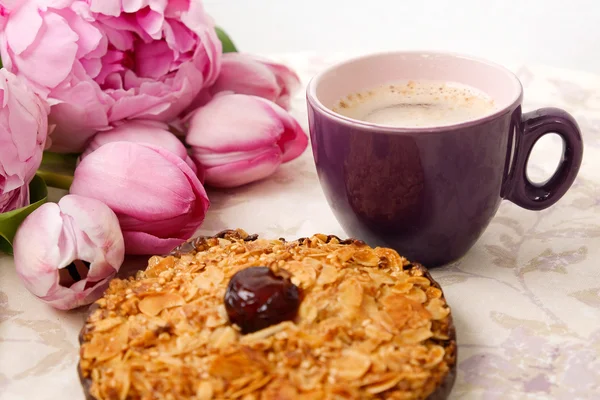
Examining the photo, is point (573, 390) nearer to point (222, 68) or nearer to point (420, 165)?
point (420, 165)

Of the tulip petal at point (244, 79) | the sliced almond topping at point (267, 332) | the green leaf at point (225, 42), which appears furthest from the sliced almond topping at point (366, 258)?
the green leaf at point (225, 42)

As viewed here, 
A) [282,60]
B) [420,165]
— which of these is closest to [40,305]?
[420,165]

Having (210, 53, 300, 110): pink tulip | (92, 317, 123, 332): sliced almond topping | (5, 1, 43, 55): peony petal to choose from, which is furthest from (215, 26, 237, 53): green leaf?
(92, 317, 123, 332): sliced almond topping

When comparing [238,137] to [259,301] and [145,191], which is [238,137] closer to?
[145,191]

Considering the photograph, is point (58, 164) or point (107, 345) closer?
point (107, 345)

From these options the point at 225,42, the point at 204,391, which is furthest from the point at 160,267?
the point at 225,42

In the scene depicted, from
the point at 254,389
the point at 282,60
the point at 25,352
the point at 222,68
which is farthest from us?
the point at 282,60
